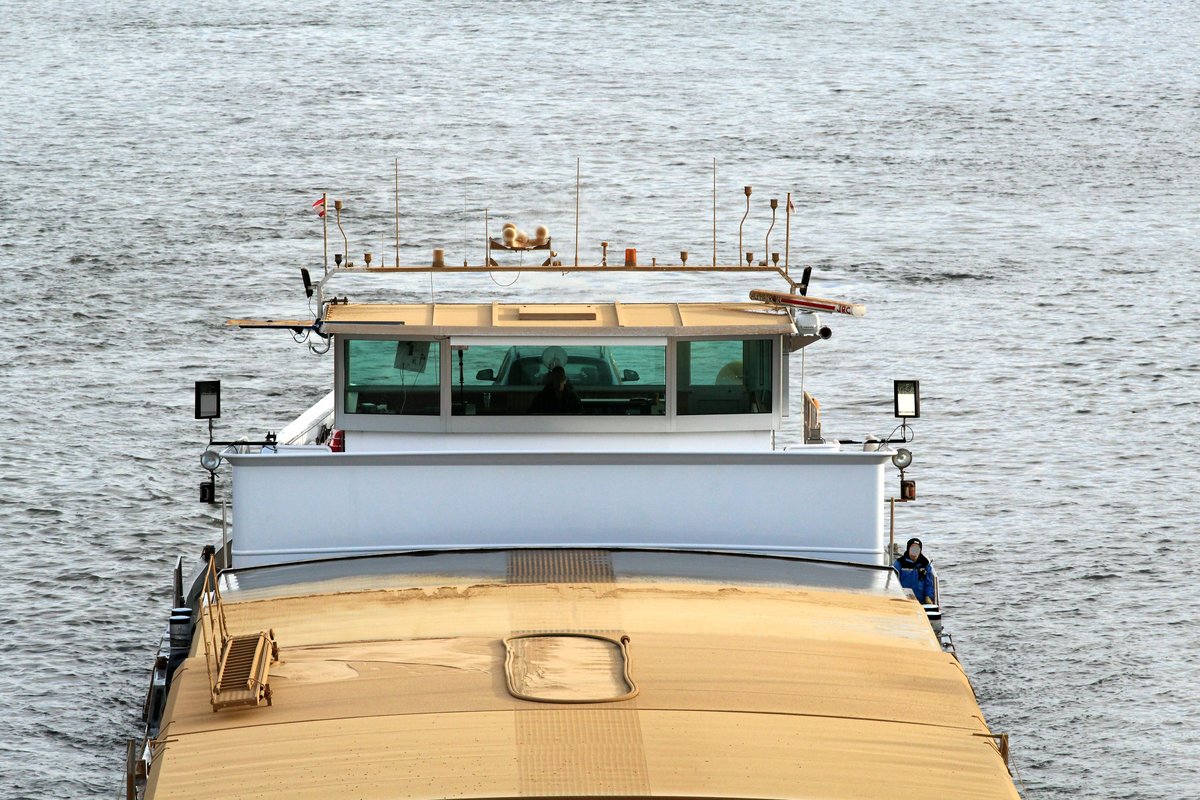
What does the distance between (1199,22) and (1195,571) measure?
198 ft

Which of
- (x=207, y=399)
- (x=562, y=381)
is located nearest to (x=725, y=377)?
(x=562, y=381)

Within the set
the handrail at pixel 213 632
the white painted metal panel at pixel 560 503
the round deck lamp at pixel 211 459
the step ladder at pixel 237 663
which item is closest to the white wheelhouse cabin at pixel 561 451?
the white painted metal panel at pixel 560 503

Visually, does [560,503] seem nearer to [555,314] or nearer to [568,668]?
[555,314]

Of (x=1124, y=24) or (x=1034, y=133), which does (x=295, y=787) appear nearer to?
(x=1034, y=133)

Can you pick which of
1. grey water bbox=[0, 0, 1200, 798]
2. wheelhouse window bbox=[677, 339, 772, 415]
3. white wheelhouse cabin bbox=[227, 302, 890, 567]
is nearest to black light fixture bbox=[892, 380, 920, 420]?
white wheelhouse cabin bbox=[227, 302, 890, 567]

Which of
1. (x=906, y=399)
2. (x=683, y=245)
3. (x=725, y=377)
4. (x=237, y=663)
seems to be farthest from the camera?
(x=683, y=245)

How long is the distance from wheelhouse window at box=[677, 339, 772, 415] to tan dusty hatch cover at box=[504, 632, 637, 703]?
12.8 feet

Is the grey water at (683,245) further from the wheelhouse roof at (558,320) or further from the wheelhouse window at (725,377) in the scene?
the wheelhouse roof at (558,320)

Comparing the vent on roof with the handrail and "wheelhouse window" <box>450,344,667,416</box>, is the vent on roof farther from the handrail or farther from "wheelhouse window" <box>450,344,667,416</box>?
the handrail

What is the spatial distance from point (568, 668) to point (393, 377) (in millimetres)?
4763

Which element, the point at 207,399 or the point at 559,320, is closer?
the point at 559,320

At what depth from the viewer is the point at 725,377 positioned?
46.9ft

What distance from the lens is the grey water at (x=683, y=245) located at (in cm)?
2361

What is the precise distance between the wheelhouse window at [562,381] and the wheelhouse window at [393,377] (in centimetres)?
21
